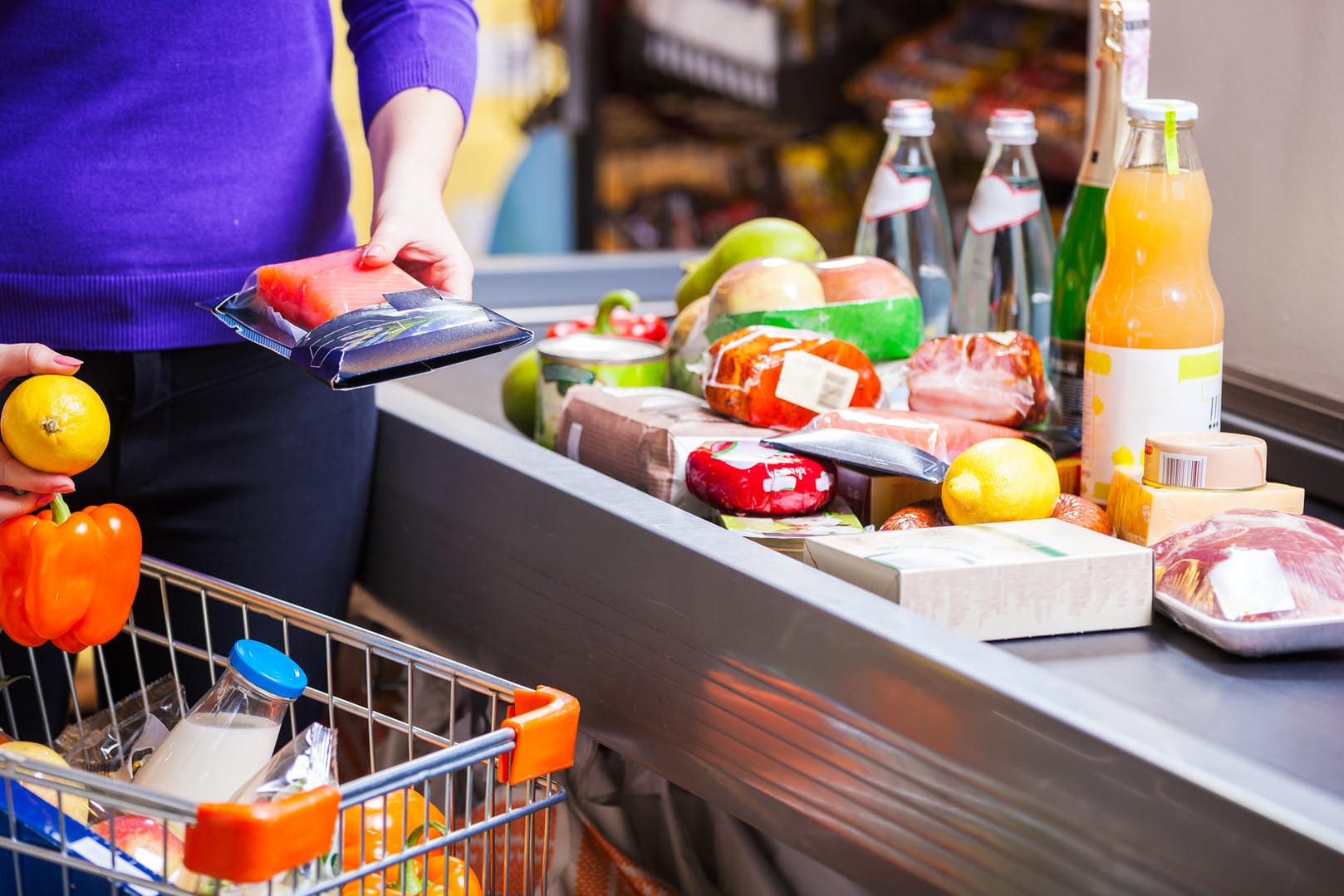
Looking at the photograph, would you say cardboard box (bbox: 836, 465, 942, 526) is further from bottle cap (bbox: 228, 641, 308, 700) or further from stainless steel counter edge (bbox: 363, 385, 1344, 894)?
bottle cap (bbox: 228, 641, 308, 700)

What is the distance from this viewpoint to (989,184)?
1.32 metres

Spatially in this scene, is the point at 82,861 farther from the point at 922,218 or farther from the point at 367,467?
the point at 922,218

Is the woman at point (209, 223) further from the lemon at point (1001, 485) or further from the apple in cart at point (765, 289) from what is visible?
the lemon at point (1001, 485)

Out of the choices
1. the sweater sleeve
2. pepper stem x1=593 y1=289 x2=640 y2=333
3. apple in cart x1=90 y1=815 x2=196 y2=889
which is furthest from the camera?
pepper stem x1=593 y1=289 x2=640 y2=333

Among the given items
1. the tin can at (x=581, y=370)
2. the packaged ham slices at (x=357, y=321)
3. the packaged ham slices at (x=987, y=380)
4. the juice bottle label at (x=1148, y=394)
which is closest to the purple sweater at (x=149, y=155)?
the packaged ham slices at (x=357, y=321)

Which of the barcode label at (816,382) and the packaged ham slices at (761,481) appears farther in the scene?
the barcode label at (816,382)

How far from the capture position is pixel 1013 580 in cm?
83

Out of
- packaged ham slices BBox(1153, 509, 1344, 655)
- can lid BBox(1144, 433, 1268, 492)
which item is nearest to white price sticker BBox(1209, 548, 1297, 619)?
packaged ham slices BBox(1153, 509, 1344, 655)

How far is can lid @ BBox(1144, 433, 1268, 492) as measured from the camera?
92cm

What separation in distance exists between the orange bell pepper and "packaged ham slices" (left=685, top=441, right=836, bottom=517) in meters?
0.41

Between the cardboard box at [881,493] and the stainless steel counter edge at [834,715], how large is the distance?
0.55ft

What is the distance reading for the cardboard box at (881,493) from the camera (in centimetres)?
107

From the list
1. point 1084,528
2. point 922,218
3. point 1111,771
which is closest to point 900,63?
point 922,218

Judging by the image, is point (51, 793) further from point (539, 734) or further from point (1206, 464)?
point (1206, 464)
